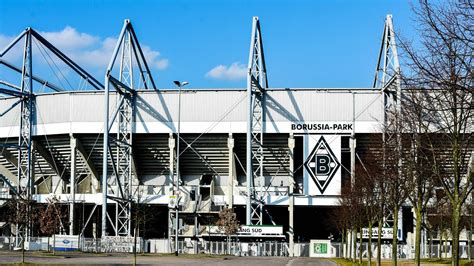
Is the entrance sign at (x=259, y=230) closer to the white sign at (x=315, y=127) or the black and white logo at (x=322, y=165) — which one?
the black and white logo at (x=322, y=165)

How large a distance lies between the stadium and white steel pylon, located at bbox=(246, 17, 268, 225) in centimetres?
13

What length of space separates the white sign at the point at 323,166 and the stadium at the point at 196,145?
0.36 ft

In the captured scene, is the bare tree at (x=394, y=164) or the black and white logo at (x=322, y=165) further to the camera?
the black and white logo at (x=322, y=165)

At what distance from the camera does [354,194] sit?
54812 mm

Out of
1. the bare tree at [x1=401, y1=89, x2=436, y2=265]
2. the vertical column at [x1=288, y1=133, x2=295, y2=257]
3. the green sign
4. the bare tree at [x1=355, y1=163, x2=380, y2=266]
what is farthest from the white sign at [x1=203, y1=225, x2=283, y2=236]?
the bare tree at [x1=401, y1=89, x2=436, y2=265]

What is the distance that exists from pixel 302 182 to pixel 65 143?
2824 centimetres

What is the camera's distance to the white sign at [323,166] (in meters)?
86.8

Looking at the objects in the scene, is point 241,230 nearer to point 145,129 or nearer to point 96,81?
point 145,129

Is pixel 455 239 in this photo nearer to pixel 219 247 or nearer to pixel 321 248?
pixel 321 248

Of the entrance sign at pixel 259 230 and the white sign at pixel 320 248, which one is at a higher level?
the entrance sign at pixel 259 230

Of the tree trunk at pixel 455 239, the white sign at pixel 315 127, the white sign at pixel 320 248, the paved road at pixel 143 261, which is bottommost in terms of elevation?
the white sign at pixel 320 248

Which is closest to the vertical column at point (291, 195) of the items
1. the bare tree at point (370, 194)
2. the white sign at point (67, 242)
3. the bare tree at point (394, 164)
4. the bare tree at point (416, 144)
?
the white sign at point (67, 242)

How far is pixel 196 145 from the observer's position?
89.9 meters

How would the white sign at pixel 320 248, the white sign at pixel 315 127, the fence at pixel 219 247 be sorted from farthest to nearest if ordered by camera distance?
the white sign at pixel 315 127 → the white sign at pixel 320 248 → the fence at pixel 219 247
